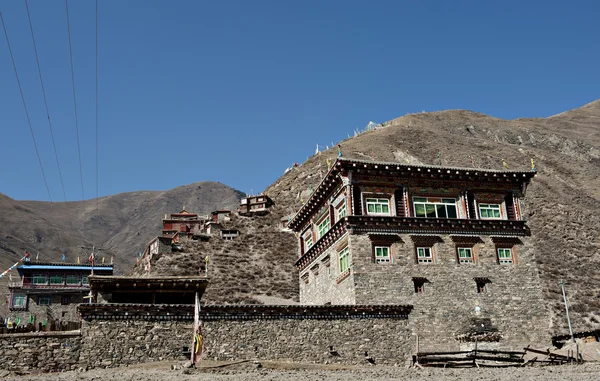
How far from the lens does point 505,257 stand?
124ft

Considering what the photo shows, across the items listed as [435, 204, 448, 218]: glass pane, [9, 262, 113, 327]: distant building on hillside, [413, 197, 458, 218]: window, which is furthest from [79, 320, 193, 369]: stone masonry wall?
[9, 262, 113, 327]: distant building on hillside

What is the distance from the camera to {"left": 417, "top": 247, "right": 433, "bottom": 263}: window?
36531 mm

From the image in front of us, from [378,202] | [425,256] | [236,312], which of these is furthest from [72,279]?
[425,256]

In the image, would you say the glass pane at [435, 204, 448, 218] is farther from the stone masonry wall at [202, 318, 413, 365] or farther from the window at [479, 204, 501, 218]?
the stone masonry wall at [202, 318, 413, 365]

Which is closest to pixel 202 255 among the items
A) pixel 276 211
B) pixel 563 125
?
pixel 276 211

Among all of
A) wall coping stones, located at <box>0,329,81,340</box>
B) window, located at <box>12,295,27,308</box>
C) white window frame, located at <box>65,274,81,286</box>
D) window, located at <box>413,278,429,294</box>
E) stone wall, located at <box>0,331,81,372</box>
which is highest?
white window frame, located at <box>65,274,81,286</box>

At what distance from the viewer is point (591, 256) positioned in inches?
2704

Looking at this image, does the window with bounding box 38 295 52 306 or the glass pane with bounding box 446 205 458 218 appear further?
the window with bounding box 38 295 52 306

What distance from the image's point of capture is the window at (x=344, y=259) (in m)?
36.2

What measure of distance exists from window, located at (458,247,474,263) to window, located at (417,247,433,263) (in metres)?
2.09

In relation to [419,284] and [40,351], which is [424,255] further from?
[40,351]

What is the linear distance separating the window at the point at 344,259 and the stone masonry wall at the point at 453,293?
3.45 feet

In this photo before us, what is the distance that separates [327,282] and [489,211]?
12443mm

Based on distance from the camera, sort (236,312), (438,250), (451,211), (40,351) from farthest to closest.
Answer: (451,211) → (438,250) → (236,312) → (40,351)
